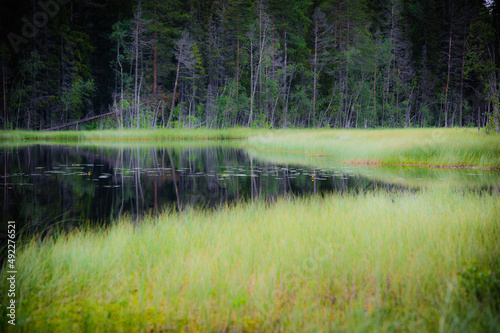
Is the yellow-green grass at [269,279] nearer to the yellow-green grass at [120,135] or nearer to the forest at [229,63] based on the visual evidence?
the yellow-green grass at [120,135]

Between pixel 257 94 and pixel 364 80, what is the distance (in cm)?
1416

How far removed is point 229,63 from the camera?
41.4 meters

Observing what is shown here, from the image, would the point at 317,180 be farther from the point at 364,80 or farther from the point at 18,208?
A: the point at 364,80

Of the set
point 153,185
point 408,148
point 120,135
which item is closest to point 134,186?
point 153,185

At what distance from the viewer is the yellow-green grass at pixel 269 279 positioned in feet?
9.88

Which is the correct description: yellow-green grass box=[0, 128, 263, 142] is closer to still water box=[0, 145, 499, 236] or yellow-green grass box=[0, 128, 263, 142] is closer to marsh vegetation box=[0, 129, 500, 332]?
still water box=[0, 145, 499, 236]

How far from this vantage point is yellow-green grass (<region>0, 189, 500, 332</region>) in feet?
9.88

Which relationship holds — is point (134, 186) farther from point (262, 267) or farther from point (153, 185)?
point (262, 267)

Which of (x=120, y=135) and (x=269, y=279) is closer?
(x=269, y=279)

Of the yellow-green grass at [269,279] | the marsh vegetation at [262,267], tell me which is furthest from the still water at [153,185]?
the yellow-green grass at [269,279]

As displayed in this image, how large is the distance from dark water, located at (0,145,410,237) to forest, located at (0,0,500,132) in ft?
68.3

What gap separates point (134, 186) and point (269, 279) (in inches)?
324

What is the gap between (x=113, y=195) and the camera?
965cm

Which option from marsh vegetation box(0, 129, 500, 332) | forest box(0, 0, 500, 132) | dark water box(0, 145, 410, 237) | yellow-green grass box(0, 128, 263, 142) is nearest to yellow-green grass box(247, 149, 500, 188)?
dark water box(0, 145, 410, 237)
